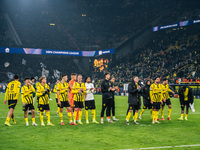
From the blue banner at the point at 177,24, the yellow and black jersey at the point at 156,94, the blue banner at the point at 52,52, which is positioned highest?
the blue banner at the point at 177,24

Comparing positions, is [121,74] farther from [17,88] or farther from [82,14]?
[17,88]

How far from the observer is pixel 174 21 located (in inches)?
1955

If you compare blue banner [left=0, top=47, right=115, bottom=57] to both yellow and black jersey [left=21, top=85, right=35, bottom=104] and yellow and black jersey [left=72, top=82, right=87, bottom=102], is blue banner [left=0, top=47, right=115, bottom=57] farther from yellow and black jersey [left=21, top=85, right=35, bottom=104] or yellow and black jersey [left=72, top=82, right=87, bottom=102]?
yellow and black jersey [left=72, top=82, right=87, bottom=102]

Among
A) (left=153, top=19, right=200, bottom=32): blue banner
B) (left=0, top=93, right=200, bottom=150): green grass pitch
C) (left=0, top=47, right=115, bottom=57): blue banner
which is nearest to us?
(left=0, top=93, right=200, bottom=150): green grass pitch

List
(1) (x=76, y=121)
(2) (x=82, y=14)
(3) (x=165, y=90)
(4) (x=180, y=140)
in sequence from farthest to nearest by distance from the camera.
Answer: (2) (x=82, y=14), (3) (x=165, y=90), (1) (x=76, y=121), (4) (x=180, y=140)

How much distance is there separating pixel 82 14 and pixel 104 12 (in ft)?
20.7

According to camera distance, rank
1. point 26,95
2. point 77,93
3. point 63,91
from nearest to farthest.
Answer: point 26,95
point 63,91
point 77,93

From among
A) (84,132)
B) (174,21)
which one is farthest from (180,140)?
(174,21)

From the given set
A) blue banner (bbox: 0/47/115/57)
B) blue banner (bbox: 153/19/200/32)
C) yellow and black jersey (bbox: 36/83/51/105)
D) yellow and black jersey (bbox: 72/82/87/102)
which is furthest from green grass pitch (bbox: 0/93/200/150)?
blue banner (bbox: 0/47/115/57)

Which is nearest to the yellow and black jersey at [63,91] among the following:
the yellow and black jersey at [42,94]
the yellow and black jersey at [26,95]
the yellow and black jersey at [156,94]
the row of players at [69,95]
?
the row of players at [69,95]

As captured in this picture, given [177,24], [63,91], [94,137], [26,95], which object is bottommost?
[94,137]

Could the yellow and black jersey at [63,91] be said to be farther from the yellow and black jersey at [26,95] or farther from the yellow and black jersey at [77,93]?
the yellow and black jersey at [26,95]

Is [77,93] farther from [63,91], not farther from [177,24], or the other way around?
[177,24]

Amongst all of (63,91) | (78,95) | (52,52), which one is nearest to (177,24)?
(52,52)
